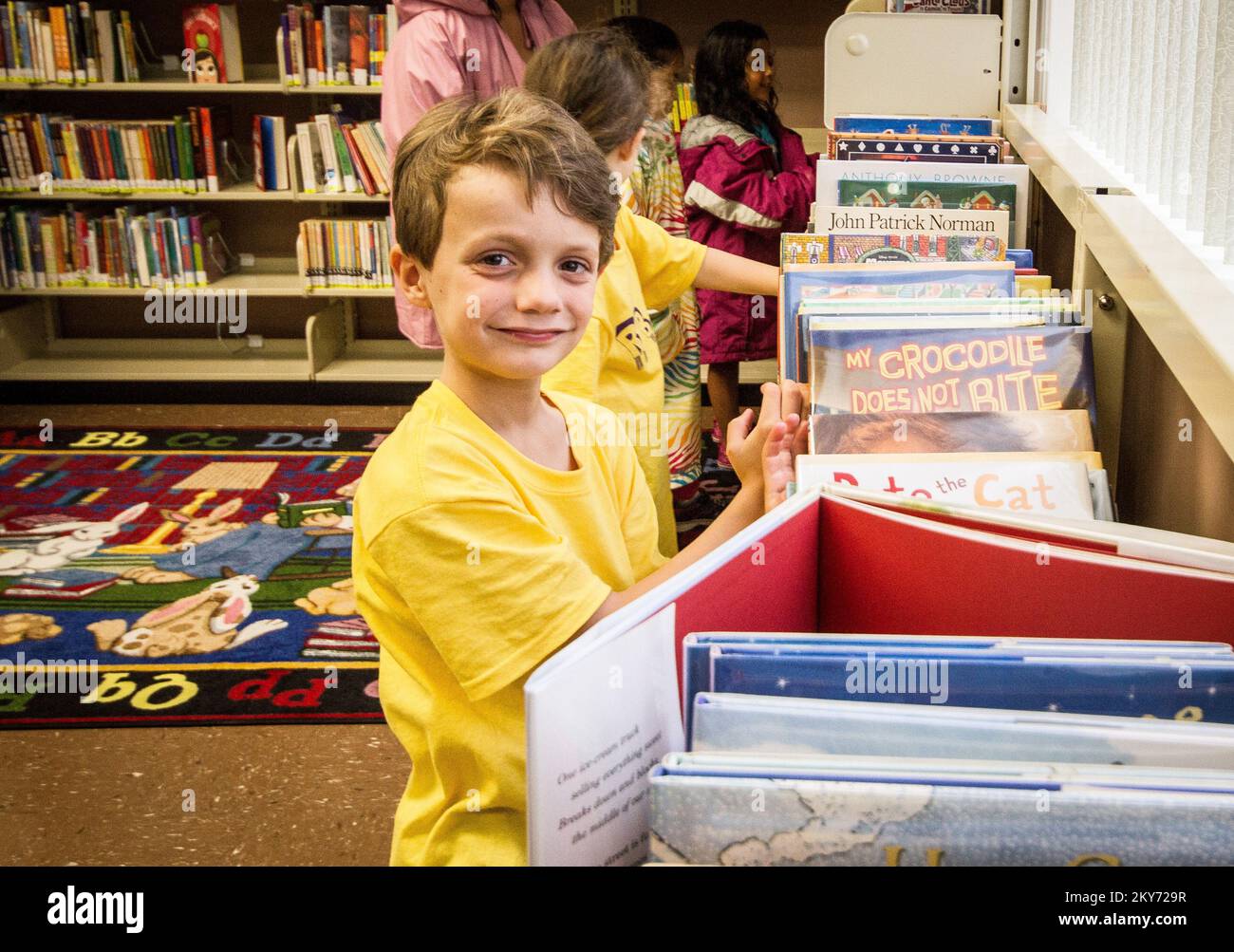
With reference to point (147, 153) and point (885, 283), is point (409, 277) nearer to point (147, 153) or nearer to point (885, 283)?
point (885, 283)

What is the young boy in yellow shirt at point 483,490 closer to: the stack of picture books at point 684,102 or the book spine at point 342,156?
the stack of picture books at point 684,102

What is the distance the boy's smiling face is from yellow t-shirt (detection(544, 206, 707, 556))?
68 cm

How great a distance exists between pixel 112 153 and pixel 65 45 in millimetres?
431

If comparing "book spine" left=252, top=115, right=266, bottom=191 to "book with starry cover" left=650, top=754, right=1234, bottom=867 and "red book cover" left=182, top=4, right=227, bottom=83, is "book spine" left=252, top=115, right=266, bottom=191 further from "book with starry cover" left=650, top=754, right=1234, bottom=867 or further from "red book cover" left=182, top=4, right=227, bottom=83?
"book with starry cover" left=650, top=754, right=1234, bottom=867

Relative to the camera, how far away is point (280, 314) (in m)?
5.35

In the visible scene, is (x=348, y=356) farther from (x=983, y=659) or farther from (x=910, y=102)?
(x=983, y=659)

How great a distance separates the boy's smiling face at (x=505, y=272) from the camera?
100 centimetres

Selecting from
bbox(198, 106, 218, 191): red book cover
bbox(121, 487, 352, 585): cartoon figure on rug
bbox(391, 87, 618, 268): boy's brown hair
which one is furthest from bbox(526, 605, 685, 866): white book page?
bbox(198, 106, 218, 191): red book cover

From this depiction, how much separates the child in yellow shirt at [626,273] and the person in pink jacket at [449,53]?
0.87m

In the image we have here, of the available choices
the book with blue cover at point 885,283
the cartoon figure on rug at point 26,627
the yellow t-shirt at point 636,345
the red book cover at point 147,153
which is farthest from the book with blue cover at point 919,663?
the red book cover at point 147,153

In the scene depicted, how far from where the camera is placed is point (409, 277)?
1121 millimetres

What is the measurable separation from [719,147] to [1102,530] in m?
3.03

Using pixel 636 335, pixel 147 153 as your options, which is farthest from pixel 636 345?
pixel 147 153
